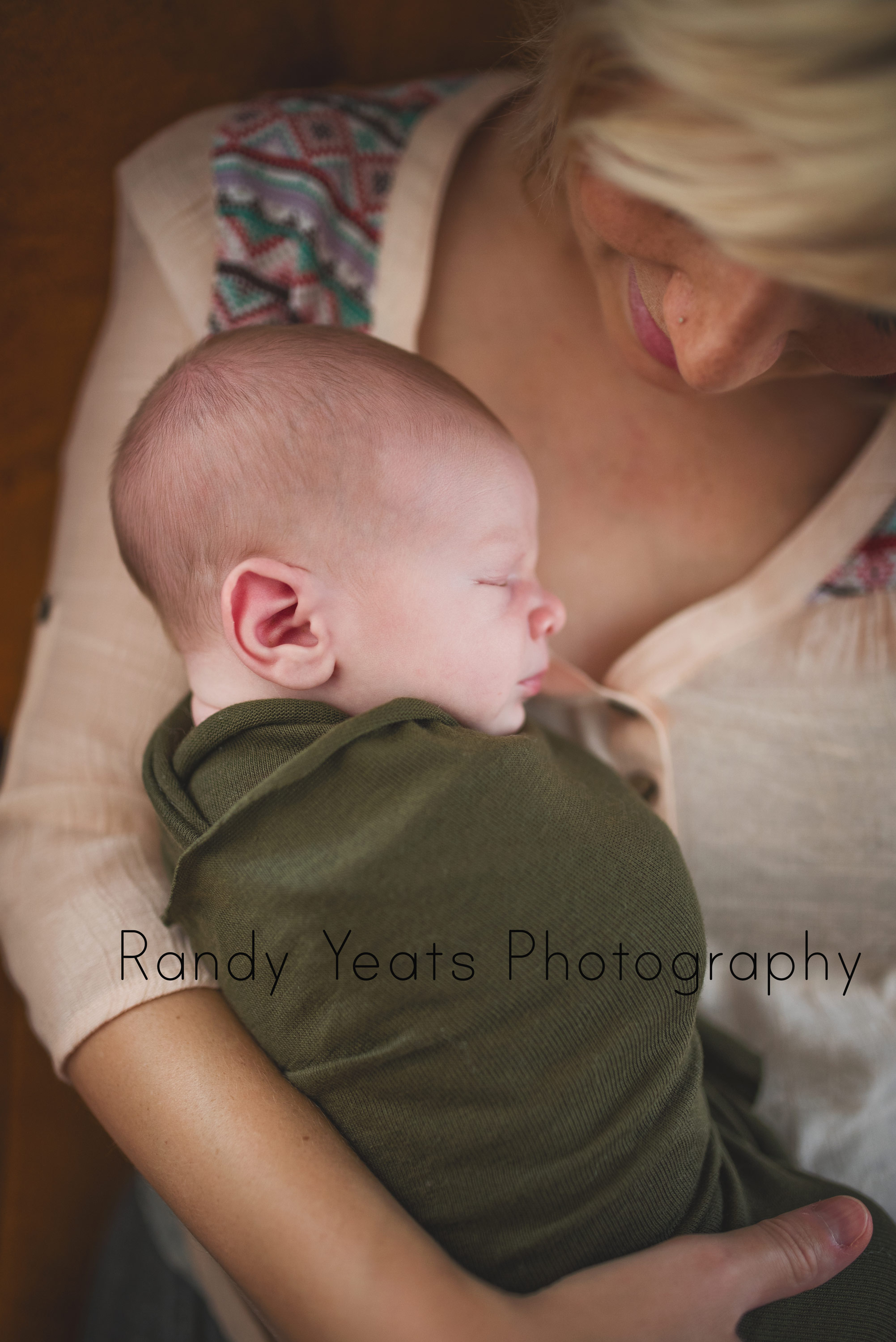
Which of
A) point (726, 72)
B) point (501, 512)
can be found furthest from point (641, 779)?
point (726, 72)

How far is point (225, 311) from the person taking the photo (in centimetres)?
90

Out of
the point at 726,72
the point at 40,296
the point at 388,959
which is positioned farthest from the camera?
the point at 40,296

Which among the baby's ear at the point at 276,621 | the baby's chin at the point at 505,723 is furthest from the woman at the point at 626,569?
the baby's ear at the point at 276,621

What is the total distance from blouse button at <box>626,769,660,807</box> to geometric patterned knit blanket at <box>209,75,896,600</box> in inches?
11.1

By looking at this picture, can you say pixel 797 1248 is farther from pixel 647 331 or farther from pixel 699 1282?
pixel 647 331

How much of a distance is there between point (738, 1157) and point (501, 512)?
24.5 inches

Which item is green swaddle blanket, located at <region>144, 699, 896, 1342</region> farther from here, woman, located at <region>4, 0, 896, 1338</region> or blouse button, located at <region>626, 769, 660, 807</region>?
blouse button, located at <region>626, 769, 660, 807</region>

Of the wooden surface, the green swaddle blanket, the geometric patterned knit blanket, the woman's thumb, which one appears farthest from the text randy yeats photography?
the wooden surface

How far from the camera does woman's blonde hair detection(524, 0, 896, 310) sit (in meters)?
0.49

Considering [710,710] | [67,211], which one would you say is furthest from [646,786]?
[67,211]

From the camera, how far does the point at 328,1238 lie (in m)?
0.62

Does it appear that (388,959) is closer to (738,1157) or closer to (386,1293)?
(386,1293)

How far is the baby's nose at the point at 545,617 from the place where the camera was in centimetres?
78

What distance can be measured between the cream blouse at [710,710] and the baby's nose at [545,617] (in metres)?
0.12
